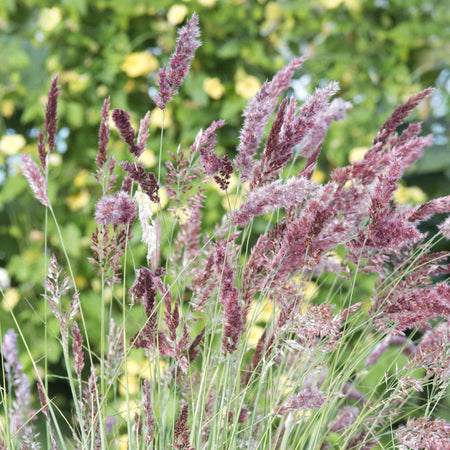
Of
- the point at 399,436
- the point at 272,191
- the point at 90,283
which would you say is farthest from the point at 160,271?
the point at 90,283

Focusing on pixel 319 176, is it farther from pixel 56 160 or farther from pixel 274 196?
pixel 274 196

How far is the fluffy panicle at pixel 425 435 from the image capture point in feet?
2.68

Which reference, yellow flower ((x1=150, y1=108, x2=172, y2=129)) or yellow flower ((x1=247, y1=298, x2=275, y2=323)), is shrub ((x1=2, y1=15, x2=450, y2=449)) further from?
yellow flower ((x1=150, y1=108, x2=172, y2=129))

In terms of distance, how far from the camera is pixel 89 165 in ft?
7.10

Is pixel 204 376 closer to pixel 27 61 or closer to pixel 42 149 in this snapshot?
pixel 42 149

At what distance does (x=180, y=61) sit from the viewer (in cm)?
83

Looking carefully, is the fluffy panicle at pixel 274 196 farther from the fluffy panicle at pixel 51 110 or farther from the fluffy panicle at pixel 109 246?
the fluffy panicle at pixel 51 110

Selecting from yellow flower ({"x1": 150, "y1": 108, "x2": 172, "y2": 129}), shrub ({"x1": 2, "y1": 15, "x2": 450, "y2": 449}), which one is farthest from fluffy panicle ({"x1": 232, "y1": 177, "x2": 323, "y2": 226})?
yellow flower ({"x1": 150, "y1": 108, "x2": 172, "y2": 129})

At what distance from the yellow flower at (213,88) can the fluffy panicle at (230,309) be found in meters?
1.32

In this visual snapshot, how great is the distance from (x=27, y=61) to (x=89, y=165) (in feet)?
1.33

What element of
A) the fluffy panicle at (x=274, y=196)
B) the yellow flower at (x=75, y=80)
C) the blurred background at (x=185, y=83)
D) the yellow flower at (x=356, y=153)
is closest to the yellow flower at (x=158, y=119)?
the blurred background at (x=185, y=83)

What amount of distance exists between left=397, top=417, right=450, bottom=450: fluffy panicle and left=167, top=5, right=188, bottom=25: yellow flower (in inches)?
61.0

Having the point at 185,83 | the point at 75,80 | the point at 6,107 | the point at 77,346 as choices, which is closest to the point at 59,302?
the point at 77,346

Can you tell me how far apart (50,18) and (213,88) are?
Result: 603mm
